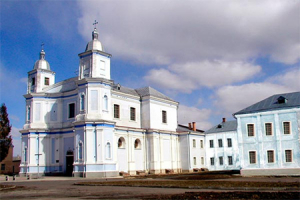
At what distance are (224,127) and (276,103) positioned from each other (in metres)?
27.8

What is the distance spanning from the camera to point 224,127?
6066 cm

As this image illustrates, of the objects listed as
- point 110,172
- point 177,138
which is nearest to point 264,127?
point 110,172

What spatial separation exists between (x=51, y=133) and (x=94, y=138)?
8.27 m

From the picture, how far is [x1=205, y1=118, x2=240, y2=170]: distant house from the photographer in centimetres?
5784

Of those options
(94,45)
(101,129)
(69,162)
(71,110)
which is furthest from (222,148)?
(94,45)

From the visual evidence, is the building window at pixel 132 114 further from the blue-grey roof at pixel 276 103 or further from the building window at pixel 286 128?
the building window at pixel 286 128

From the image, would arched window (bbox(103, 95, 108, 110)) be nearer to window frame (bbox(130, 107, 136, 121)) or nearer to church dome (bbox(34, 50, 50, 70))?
window frame (bbox(130, 107, 136, 121))

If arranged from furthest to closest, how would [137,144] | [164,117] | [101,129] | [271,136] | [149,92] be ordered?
[164,117] → [149,92] → [137,144] → [101,129] → [271,136]

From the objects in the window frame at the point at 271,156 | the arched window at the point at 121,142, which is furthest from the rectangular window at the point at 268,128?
the arched window at the point at 121,142

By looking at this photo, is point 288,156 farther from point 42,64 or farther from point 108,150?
point 42,64

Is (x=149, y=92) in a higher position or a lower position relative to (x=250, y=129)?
higher

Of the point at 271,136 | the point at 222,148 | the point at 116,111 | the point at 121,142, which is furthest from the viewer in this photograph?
the point at 222,148

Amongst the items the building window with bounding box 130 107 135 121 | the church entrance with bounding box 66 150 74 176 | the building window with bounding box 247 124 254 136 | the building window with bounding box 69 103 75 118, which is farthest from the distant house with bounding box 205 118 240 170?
the building window with bounding box 69 103 75 118

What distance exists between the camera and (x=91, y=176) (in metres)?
35.8
